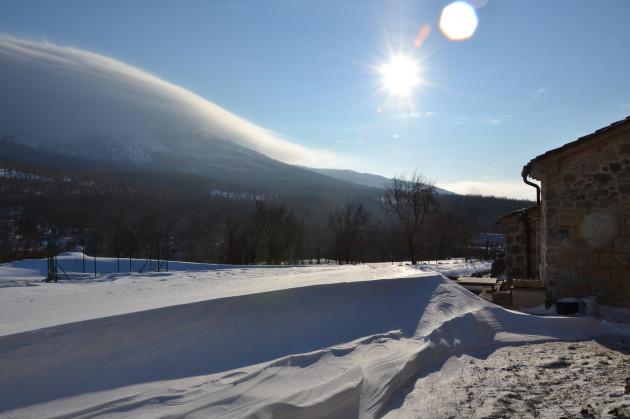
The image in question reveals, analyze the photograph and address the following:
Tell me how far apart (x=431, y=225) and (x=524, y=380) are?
32.6 meters

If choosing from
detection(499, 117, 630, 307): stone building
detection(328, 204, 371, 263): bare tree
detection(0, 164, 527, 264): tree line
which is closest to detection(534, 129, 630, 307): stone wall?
detection(499, 117, 630, 307): stone building

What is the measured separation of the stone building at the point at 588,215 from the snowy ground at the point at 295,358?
6.16ft

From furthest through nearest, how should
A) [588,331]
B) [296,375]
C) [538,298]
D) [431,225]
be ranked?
1. [431,225]
2. [538,298]
3. [588,331]
4. [296,375]

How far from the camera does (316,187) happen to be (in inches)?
3216

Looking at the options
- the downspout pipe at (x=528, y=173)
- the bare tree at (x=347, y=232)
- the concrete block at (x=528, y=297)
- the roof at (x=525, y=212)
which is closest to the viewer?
the concrete block at (x=528, y=297)

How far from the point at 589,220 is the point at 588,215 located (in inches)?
4.0

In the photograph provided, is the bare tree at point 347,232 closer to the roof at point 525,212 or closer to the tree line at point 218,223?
the tree line at point 218,223

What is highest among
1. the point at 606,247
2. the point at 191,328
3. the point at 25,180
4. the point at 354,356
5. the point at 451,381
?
the point at 25,180

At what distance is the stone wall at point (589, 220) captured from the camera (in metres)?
7.30

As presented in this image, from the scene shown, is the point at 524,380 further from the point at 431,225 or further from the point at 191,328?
the point at 431,225

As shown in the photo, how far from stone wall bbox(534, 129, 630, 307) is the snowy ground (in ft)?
6.16

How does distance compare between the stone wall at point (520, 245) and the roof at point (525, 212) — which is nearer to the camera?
the roof at point (525, 212)

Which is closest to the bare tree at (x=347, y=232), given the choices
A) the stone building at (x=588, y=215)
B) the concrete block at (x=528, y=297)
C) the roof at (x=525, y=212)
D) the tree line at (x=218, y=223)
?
the tree line at (x=218, y=223)

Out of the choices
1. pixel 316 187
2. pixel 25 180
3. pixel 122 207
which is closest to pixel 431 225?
pixel 122 207
